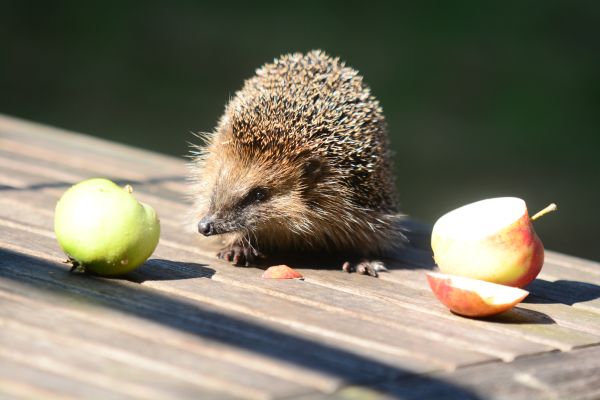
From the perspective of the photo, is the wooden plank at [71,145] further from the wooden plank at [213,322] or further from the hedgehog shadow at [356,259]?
the wooden plank at [213,322]

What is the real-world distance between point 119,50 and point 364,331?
39.2 ft

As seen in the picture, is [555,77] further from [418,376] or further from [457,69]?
[418,376]

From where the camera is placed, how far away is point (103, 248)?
3.19 meters

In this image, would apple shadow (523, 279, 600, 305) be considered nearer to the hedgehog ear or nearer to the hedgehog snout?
the hedgehog ear

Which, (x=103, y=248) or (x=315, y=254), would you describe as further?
(x=315, y=254)

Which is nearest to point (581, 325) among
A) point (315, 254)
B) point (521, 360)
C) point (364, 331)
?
point (521, 360)

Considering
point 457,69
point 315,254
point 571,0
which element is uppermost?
point 571,0

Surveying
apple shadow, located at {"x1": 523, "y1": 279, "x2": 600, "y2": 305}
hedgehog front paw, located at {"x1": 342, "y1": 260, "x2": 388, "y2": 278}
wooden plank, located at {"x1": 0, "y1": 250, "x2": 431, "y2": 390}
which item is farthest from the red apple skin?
wooden plank, located at {"x1": 0, "y1": 250, "x2": 431, "y2": 390}

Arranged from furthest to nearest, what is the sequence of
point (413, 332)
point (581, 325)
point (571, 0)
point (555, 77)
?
point (571, 0) → point (555, 77) → point (581, 325) → point (413, 332)

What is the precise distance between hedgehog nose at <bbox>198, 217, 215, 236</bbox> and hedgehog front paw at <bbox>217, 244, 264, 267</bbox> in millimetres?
100

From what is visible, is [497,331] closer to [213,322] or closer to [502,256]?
[502,256]

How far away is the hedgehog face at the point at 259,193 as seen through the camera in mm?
4152

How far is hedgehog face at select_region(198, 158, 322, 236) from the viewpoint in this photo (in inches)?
163

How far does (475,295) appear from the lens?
3.23 m
